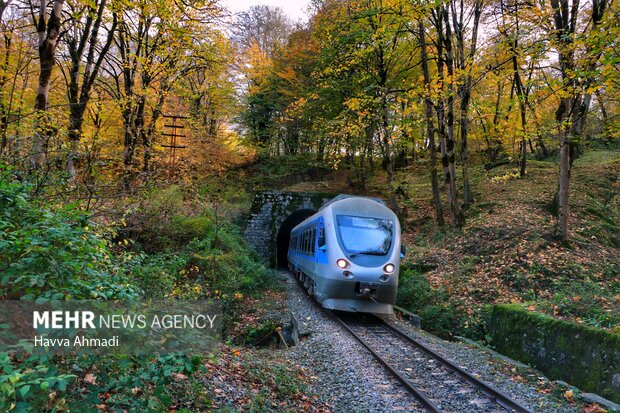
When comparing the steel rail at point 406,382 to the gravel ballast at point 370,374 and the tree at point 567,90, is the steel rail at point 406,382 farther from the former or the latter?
the tree at point 567,90

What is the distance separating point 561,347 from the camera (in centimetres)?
628

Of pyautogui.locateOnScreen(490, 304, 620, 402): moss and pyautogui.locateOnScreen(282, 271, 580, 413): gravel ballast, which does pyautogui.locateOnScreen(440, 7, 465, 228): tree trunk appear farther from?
pyautogui.locateOnScreen(490, 304, 620, 402): moss

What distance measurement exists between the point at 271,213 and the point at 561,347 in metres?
15.3

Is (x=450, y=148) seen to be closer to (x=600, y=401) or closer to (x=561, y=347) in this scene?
(x=561, y=347)

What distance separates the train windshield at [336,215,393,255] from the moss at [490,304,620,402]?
3.04 m

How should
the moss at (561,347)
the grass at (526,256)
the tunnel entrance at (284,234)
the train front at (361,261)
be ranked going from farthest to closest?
the tunnel entrance at (284,234), the train front at (361,261), the grass at (526,256), the moss at (561,347)

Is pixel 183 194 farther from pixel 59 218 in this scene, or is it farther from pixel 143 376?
pixel 143 376

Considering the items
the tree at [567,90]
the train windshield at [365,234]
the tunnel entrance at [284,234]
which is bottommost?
the tunnel entrance at [284,234]

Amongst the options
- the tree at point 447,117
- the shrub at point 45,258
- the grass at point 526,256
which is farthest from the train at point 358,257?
the shrub at point 45,258

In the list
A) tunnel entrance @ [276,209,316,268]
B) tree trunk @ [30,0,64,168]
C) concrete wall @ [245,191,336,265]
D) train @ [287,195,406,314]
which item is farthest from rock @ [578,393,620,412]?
tunnel entrance @ [276,209,316,268]

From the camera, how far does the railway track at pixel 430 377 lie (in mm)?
5211

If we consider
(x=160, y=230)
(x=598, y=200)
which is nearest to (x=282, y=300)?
(x=160, y=230)

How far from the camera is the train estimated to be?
9.39 meters

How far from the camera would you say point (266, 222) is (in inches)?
792
